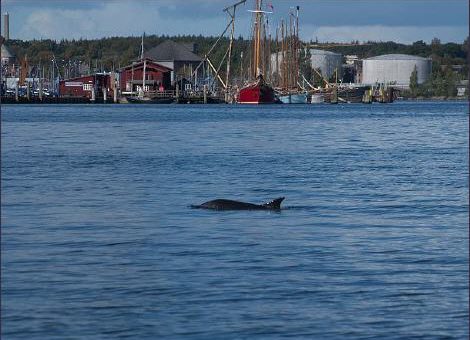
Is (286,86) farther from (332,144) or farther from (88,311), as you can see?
(88,311)

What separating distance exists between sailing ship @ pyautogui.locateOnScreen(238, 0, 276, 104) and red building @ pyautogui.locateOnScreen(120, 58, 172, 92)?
17.5m

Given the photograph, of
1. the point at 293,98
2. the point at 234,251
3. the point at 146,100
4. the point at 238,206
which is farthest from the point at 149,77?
the point at 234,251

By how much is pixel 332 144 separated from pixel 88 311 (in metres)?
53.0

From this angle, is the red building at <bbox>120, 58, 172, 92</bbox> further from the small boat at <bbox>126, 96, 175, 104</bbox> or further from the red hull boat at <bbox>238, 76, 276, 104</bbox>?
the red hull boat at <bbox>238, 76, 276, 104</bbox>

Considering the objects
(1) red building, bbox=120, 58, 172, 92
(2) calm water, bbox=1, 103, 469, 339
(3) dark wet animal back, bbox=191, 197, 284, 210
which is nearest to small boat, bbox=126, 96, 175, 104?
(1) red building, bbox=120, 58, 172, 92

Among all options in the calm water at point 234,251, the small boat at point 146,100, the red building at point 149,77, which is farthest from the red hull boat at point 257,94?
the calm water at point 234,251

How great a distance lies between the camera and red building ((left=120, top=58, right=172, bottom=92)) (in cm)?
18862

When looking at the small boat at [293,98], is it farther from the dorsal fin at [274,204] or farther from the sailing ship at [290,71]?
the dorsal fin at [274,204]

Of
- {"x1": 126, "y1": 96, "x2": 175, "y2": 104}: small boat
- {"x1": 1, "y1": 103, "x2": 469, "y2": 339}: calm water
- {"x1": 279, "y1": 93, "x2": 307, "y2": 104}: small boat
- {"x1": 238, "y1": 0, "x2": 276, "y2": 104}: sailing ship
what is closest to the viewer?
→ {"x1": 1, "y1": 103, "x2": 469, "y2": 339}: calm water

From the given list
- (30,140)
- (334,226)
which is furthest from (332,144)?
(334,226)

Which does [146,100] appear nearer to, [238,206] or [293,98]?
[293,98]

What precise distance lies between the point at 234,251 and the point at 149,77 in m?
168

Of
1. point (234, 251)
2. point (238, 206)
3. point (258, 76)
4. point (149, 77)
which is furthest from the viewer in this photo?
point (149, 77)

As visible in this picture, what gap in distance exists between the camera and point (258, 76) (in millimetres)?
159000
